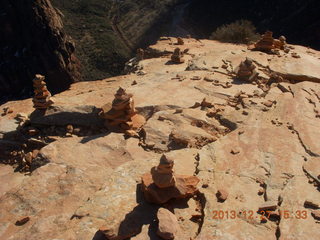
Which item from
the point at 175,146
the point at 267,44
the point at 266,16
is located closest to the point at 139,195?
the point at 175,146

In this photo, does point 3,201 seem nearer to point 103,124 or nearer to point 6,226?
point 6,226

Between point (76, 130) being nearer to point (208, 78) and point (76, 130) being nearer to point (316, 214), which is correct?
point (208, 78)

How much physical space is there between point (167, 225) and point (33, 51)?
31024 millimetres

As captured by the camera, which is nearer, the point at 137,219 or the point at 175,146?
the point at 137,219

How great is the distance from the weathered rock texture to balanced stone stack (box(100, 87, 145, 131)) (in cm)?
43

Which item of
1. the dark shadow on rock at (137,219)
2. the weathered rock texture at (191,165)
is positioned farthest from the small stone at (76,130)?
the dark shadow on rock at (137,219)

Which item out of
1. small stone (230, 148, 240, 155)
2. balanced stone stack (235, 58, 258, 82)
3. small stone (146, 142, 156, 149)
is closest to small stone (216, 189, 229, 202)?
small stone (230, 148, 240, 155)

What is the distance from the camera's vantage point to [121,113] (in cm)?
820

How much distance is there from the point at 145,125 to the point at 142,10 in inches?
Result: 2207

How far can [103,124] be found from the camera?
28.1 feet

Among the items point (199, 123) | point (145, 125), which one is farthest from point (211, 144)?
point (145, 125)
